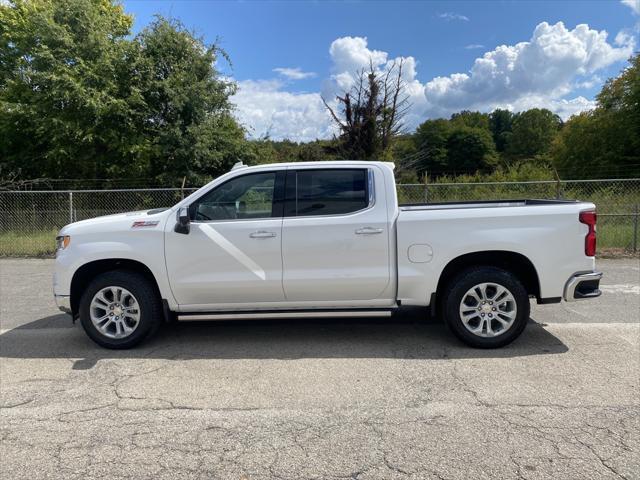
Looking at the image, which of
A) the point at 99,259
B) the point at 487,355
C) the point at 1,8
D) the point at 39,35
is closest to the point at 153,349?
the point at 99,259

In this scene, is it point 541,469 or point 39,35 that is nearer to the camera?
point 541,469

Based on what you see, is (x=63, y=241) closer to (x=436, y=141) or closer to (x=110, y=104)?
(x=110, y=104)

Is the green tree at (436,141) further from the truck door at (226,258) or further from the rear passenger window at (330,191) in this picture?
the truck door at (226,258)

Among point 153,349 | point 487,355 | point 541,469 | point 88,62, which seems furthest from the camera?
point 88,62

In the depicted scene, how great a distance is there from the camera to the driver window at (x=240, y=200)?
489 cm

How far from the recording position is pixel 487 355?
15.3 feet

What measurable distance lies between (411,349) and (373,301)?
0.63 metres

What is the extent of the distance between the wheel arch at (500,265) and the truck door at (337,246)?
64cm

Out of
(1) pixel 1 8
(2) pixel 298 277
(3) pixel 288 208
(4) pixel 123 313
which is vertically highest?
(1) pixel 1 8

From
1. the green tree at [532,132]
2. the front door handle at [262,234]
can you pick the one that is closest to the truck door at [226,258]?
the front door handle at [262,234]

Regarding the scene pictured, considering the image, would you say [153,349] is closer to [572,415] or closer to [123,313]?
[123,313]

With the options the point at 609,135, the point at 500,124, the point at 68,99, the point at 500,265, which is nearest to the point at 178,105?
the point at 68,99

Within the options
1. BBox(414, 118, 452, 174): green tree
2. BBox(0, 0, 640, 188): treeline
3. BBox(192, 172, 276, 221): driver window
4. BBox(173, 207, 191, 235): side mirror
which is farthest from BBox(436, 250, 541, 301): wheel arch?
BBox(414, 118, 452, 174): green tree

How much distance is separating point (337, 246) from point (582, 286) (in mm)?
2456
